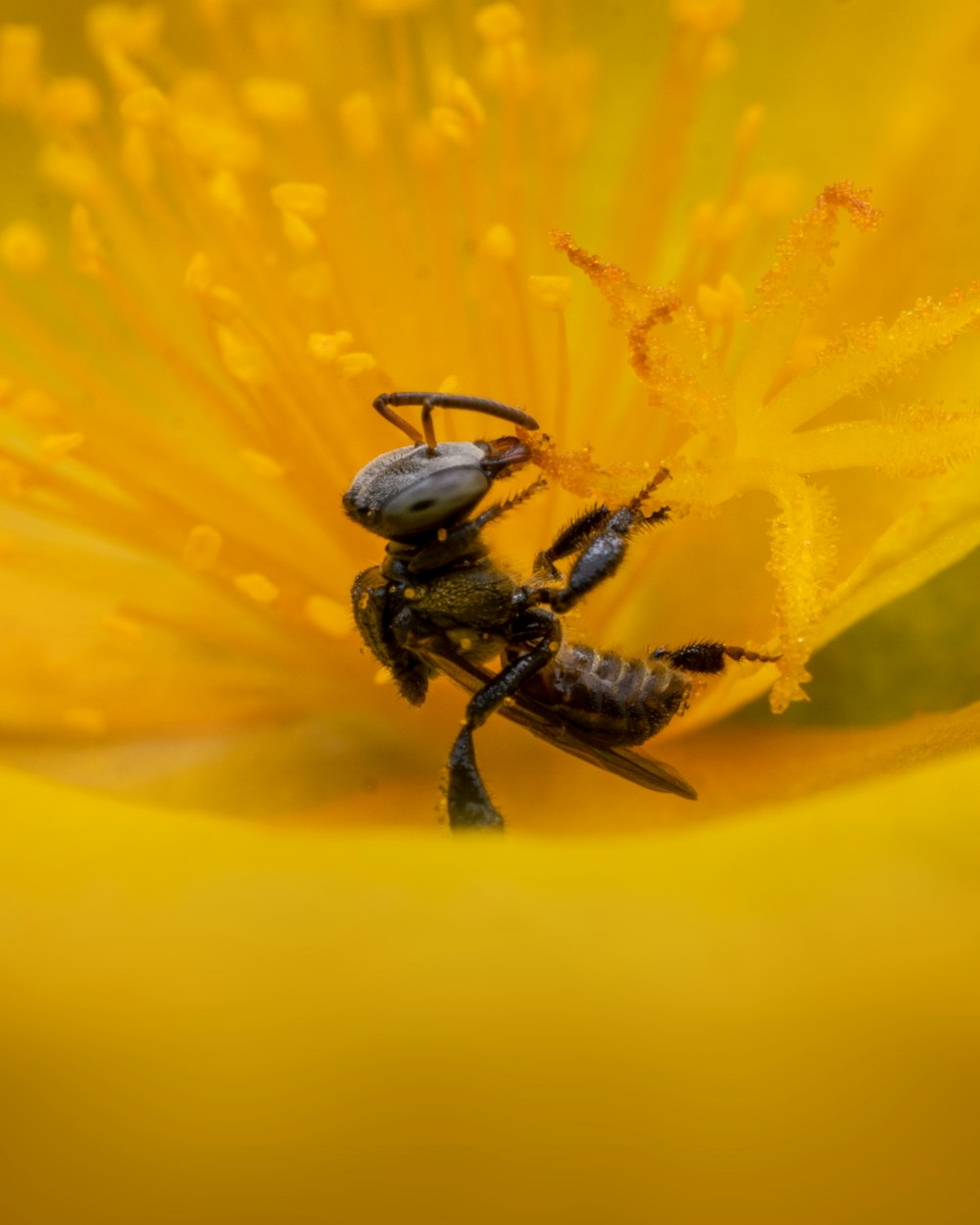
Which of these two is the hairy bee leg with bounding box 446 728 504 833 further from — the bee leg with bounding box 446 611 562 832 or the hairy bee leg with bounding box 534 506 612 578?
the hairy bee leg with bounding box 534 506 612 578

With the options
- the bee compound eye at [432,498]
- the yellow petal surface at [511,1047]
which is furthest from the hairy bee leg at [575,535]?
the yellow petal surface at [511,1047]

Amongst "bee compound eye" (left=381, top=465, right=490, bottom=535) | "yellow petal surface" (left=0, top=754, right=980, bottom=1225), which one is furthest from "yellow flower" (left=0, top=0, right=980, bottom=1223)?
"bee compound eye" (left=381, top=465, right=490, bottom=535)

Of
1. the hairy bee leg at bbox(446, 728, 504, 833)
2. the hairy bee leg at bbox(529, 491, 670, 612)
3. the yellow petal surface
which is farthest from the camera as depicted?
the hairy bee leg at bbox(529, 491, 670, 612)

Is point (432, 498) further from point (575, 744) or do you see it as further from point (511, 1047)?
point (511, 1047)

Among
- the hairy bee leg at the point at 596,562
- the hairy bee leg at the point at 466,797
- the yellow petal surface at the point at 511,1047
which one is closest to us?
the yellow petal surface at the point at 511,1047

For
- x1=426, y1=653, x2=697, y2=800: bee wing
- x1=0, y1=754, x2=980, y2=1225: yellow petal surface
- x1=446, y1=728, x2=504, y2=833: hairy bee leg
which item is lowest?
x1=0, y1=754, x2=980, y2=1225: yellow petal surface

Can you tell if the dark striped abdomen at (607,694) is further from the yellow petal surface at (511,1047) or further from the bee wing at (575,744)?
the yellow petal surface at (511,1047)
